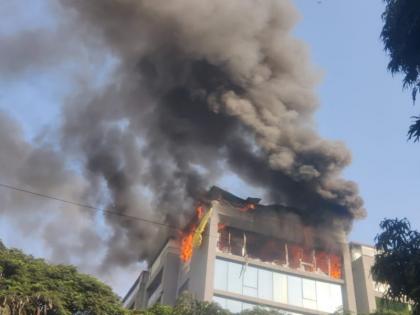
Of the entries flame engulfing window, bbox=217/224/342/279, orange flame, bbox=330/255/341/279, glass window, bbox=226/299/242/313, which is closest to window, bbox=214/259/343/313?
glass window, bbox=226/299/242/313

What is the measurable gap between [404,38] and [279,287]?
28.0 meters

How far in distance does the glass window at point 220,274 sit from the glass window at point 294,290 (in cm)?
503

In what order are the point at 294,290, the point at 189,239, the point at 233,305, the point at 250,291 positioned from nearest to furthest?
the point at 233,305 → the point at 250,291 → the point at 294,290 → the point at 189,239

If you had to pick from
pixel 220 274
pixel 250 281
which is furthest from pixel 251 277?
pixel 220 274

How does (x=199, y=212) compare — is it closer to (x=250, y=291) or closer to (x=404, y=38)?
(x=250, y=291)

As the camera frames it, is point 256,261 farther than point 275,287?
Yes

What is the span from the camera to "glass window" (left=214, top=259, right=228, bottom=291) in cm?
3806

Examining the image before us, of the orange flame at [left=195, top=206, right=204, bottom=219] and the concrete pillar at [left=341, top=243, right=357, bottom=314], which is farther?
the orange flame at [left=195, top=206, right=204, bottom=219]

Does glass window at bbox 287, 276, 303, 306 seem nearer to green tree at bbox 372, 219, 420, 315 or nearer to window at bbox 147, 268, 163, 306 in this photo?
window at bbox 147, 268, 163, 306

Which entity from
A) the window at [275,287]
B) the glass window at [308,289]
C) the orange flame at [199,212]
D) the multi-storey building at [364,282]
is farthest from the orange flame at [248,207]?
the multi-storey building at [364,282]

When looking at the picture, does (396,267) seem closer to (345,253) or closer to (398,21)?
(398,21)

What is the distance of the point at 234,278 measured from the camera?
38.9 meters

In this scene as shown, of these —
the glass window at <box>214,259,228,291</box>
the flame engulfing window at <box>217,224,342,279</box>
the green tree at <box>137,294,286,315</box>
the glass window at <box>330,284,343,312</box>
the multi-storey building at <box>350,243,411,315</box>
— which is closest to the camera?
the green tree at <box>137,294,286,315</box>

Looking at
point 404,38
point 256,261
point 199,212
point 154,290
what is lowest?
point 404,38
